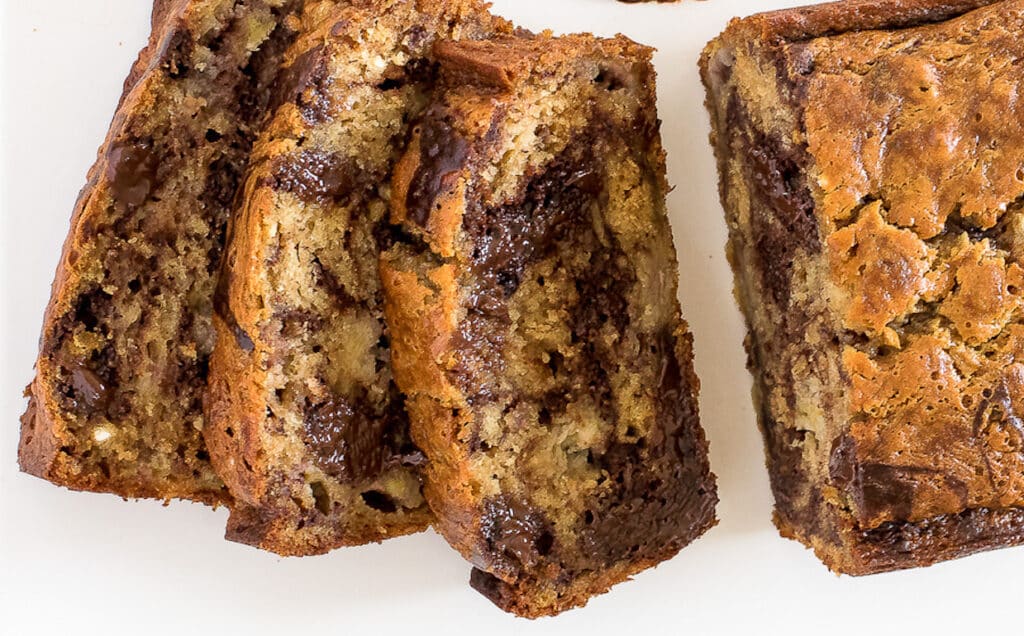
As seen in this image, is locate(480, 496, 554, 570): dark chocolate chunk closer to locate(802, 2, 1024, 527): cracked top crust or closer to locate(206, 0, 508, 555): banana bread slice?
locate(206, 0, 508, 555): banana bread slice

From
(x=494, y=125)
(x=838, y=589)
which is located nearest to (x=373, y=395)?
(x=494, y=125)

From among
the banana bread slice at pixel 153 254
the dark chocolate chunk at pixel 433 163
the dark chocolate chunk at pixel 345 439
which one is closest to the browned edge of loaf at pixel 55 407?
the banana bread slice at pixel 153 254

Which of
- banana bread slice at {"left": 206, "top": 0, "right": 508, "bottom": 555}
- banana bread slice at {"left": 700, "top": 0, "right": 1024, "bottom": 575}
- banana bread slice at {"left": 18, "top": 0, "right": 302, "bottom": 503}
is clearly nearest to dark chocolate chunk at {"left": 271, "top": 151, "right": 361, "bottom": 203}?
banana bread slice at {"left": 206, "top": 0, "right": 508, "bottom": 555}

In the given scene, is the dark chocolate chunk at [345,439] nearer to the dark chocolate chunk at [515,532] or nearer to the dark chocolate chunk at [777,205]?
the dark chocolate chunk at [515,532]

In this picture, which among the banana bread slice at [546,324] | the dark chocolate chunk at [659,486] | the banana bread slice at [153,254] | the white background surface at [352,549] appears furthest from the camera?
the white background surface at [352,549]

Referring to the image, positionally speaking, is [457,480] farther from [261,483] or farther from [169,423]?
[169,423]

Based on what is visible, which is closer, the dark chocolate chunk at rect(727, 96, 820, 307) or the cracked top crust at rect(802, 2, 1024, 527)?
the cracked top crust at rect(802, 2, 1024, 527)
